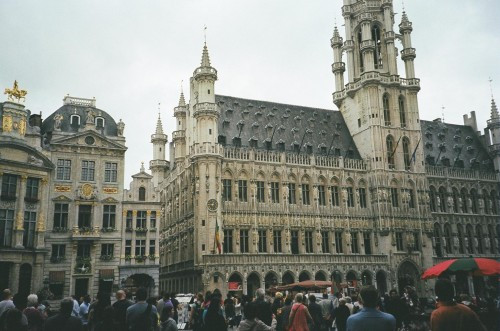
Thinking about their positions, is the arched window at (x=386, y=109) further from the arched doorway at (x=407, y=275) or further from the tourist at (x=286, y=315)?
the tourist at (x=286, y=315)

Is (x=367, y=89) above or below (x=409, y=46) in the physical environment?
below

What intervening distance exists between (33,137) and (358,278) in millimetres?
38294

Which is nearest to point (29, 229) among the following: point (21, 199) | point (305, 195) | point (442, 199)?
point (21, 199)

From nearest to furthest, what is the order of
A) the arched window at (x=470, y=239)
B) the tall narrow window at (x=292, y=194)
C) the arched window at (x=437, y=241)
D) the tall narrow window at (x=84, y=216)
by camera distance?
1. the tall narrow window at (x=84, y=216)
2. the tall narrow window at (x=292, y=194)
3. the arched window at (x=437, y=241)
4. the arched window at (x=470, y=239)

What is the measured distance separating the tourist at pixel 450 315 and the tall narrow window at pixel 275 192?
47.8 metres

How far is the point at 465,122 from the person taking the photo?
8112cm

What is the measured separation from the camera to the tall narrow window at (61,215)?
42.2 m

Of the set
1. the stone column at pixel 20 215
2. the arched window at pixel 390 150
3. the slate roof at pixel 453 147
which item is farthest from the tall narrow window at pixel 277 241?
the slate roof at pixel 453 147

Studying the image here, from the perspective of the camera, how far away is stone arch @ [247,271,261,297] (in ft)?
165

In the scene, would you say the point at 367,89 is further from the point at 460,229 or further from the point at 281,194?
the point at 460,229

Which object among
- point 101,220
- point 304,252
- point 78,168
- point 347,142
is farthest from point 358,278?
point 78,168

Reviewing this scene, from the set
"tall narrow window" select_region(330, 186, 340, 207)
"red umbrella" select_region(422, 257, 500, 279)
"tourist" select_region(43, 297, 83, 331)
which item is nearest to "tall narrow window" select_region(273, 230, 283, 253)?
"tall narrow window" select_region(330, 186, 340, 207)

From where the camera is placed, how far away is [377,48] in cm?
6862

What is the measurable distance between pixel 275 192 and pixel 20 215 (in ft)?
90.5
